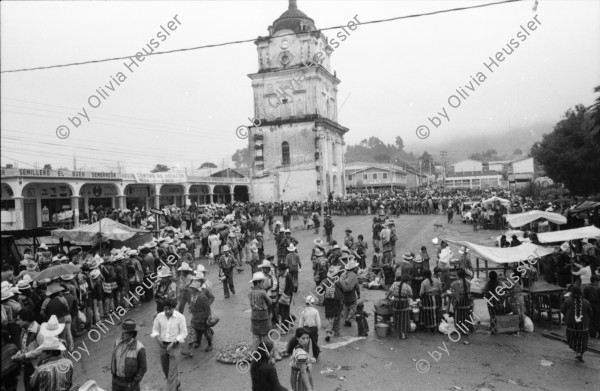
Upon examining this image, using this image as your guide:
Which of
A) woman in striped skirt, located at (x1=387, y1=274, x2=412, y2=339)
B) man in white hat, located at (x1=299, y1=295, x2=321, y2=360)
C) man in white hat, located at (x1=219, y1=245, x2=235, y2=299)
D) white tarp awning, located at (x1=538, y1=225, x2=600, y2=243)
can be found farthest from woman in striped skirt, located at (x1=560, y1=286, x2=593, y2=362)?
man in white hat, located at (x1=219, y1=245, x2=235, y2=299)

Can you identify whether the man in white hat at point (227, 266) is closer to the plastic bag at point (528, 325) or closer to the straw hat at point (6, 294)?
the straw hat at point (6, 294)

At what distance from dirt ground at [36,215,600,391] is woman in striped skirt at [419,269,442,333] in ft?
1.03

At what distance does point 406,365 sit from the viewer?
8078 mm

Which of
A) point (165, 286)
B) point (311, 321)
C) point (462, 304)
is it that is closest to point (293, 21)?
point (165, 286)

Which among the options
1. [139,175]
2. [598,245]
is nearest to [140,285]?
[598,245]

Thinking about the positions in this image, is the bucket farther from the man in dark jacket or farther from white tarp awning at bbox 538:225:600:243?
white tarp awning at bbox 538:225:600:243

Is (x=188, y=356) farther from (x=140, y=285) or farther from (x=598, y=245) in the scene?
(x=598, y=245)

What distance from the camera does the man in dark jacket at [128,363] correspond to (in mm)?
5750

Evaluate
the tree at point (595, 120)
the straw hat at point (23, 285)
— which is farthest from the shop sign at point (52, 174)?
the tree at point (595, 120)

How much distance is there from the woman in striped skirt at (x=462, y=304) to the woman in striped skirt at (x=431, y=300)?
0.36 m

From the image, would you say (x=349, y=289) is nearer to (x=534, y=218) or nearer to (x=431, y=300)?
(x=431, y=300)

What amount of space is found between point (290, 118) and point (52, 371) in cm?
4518

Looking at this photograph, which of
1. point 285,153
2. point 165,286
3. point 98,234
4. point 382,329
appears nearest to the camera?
point 165,286

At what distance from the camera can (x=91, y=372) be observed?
812 cm
